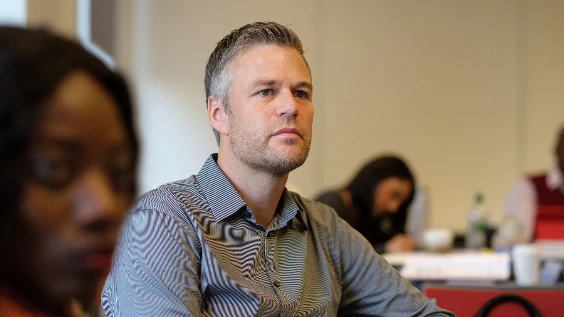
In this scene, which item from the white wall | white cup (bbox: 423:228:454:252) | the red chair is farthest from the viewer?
white cup (bbox: 423:228:454:252)

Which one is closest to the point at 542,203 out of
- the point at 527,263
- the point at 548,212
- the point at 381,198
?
the point at 548,212

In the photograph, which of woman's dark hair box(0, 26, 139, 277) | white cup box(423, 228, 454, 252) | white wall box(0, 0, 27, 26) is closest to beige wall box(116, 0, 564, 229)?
white cup box(423, 228, 454, 252)

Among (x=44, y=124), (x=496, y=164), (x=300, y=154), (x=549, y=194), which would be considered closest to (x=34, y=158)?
(x=44, y=124)

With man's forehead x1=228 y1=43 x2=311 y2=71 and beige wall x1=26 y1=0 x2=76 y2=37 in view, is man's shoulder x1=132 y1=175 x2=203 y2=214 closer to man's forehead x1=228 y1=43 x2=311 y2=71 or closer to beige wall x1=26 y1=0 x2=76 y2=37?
man's forehead x1=228 y1=43 x2=311 y2=71

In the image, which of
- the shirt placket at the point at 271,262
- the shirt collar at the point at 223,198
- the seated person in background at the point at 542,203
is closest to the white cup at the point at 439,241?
the seated person in background at the point at 542,203

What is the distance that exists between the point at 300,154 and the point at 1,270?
1048 mm

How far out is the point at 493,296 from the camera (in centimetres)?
165

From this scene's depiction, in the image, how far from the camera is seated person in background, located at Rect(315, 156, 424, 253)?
3125mm

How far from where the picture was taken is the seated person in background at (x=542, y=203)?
10.7 feet

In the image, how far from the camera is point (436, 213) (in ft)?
16.4

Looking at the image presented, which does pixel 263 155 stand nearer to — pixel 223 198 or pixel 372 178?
pixel 223 198

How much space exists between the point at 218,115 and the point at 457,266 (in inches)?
58.0

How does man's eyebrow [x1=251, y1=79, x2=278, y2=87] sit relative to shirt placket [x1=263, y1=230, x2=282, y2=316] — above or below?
above

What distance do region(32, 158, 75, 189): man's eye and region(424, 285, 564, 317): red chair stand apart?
149 centimetres
